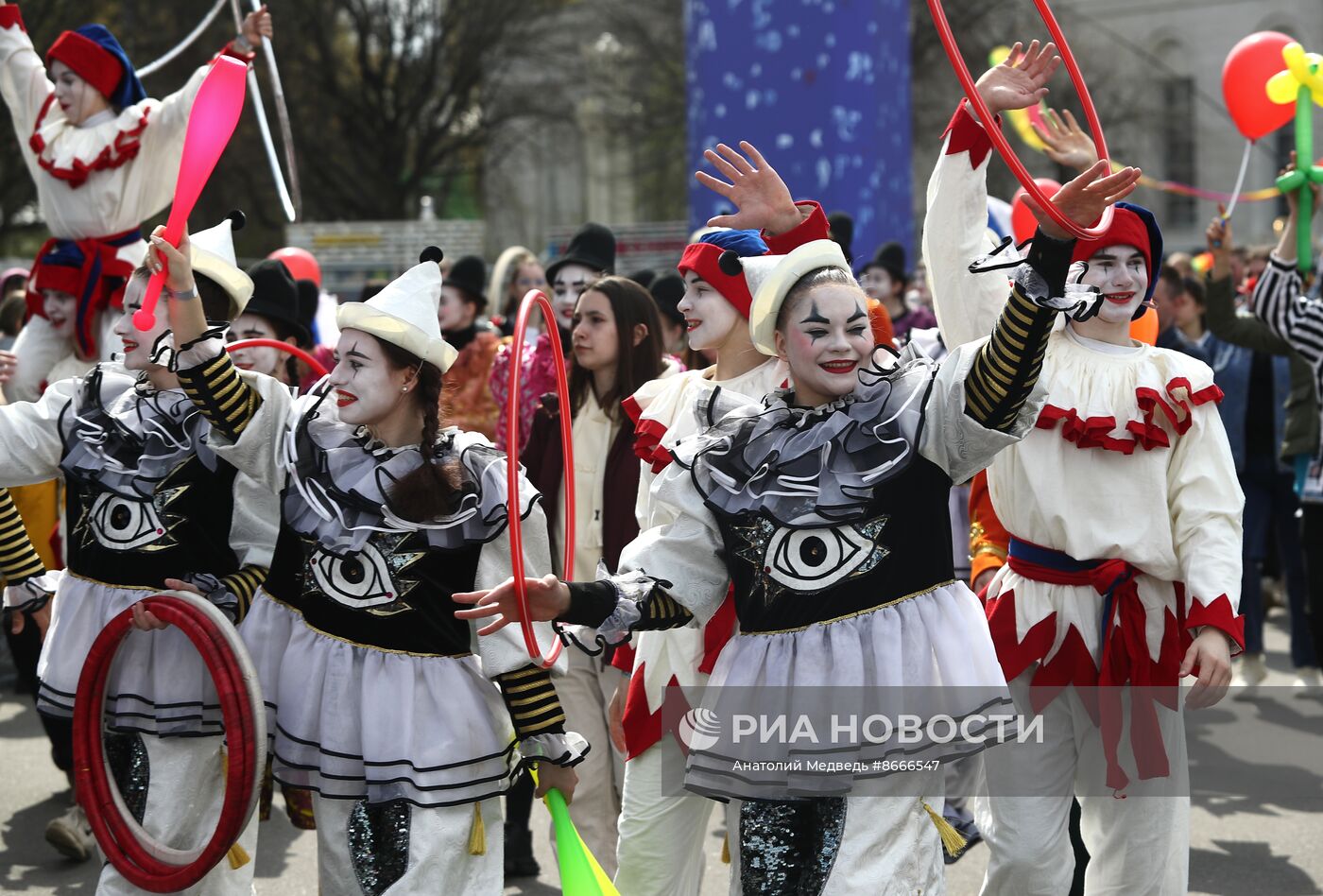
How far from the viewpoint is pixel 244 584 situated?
4559mm

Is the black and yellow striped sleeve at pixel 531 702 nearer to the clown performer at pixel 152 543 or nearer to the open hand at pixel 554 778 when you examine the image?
the open hand at pixel 554 778

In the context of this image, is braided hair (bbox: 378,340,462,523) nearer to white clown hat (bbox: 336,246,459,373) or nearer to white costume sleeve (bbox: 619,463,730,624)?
white clown hat (bbox: 336,246,459,373)

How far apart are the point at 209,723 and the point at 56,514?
3.98 m

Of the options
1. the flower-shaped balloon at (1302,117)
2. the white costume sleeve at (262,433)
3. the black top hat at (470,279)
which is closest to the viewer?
the white costume sleeve at (262,433)

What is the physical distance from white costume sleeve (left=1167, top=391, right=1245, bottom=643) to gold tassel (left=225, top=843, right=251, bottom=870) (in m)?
2.59

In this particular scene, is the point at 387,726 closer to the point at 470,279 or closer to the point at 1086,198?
the point at 1086,198

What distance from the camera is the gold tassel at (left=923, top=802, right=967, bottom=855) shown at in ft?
12.0

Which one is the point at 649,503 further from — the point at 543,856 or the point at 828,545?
the point at 543,856

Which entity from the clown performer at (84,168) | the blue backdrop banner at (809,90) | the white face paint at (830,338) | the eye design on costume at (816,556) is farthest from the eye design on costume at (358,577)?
the blue backdrop banner at (809,90)

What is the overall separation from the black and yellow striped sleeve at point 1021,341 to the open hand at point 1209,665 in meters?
1.17

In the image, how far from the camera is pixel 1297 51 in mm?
6859

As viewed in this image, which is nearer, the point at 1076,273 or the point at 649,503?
the point at 1076,273

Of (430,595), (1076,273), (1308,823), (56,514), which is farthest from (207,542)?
(1308,823)

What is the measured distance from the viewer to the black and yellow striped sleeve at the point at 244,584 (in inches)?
179
